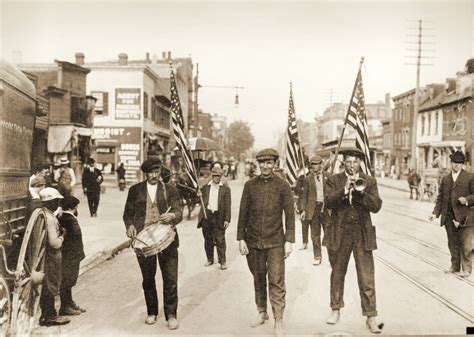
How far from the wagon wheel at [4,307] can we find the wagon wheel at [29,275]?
8 centimetres

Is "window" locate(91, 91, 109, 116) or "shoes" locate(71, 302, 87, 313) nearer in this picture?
"shoes" locate(71, 302, 87, 313)

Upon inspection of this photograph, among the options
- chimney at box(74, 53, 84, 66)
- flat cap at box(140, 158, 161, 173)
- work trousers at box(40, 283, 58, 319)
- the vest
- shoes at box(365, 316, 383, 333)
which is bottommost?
shoes at box(365, 316, 383, 333)

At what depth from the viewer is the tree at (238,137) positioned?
85250 millimetres

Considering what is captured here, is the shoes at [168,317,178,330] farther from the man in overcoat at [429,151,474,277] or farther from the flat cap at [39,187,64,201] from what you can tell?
the man in overcoat at [429,151,474,277]

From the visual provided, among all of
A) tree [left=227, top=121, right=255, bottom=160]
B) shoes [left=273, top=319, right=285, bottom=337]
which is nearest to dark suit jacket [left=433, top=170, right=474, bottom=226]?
shoes [left=273, top=319, right=285, bottom=337]

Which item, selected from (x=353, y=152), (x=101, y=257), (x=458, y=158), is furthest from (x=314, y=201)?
(x=101, y=257)

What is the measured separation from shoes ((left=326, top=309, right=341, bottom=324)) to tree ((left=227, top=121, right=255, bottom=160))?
79.5 meters

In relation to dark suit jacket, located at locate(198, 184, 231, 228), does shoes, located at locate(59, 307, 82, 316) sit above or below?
below

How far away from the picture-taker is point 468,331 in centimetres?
502

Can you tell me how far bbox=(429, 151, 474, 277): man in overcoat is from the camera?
23.8 ft

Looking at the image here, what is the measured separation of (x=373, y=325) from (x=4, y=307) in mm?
3590

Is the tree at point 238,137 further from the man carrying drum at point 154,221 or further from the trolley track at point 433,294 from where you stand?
the man carrying drum at point 154,221

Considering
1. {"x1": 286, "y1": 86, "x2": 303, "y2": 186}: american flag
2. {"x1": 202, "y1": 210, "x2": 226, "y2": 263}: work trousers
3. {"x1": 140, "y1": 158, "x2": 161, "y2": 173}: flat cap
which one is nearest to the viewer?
{"x1": 140, "y1": 158, "x2": 161, "y2": 173}: flat cap

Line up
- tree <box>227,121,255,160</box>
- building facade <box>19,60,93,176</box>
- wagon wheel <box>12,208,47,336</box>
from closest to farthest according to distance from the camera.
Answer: wagon wheel <box>12,208,47,336</box> < building facade <box>19,60,93,176</box> < tree <box>227,121,255,160</box>
